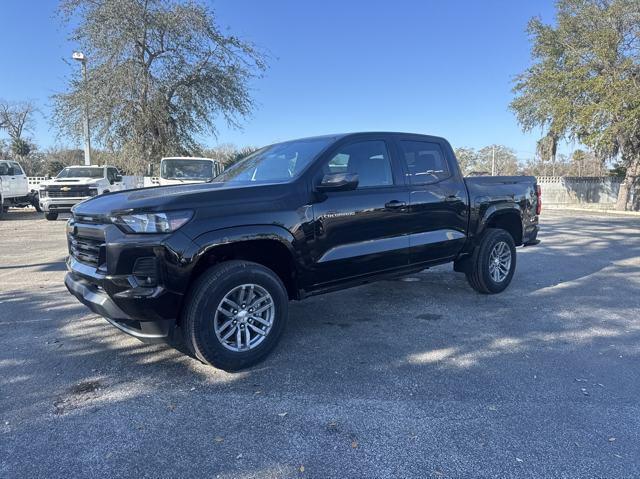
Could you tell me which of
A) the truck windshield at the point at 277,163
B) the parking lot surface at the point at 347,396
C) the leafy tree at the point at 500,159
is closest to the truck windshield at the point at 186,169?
the parking lot surface at the point at 347,396

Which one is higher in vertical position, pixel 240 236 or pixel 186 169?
pixel 186 169

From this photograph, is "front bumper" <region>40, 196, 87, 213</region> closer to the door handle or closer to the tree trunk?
the door handle

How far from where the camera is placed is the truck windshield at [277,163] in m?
4.23

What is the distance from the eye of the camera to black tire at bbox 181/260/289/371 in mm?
3395

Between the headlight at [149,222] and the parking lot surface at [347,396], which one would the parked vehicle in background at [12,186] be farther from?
the headlight at [149,222]

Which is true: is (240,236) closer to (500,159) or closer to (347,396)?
(347,396)

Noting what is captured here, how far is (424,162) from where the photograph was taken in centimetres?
510

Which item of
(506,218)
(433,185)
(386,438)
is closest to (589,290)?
(506,218)

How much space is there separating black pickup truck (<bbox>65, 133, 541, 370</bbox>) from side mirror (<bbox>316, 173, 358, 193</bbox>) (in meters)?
0.01

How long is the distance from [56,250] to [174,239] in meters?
7.65

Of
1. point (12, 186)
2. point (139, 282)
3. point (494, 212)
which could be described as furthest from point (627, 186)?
point (12, 186)

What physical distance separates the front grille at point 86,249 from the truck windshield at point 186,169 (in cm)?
1184

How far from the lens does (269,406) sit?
10.3ft

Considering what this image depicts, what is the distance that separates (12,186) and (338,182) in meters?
17.7
